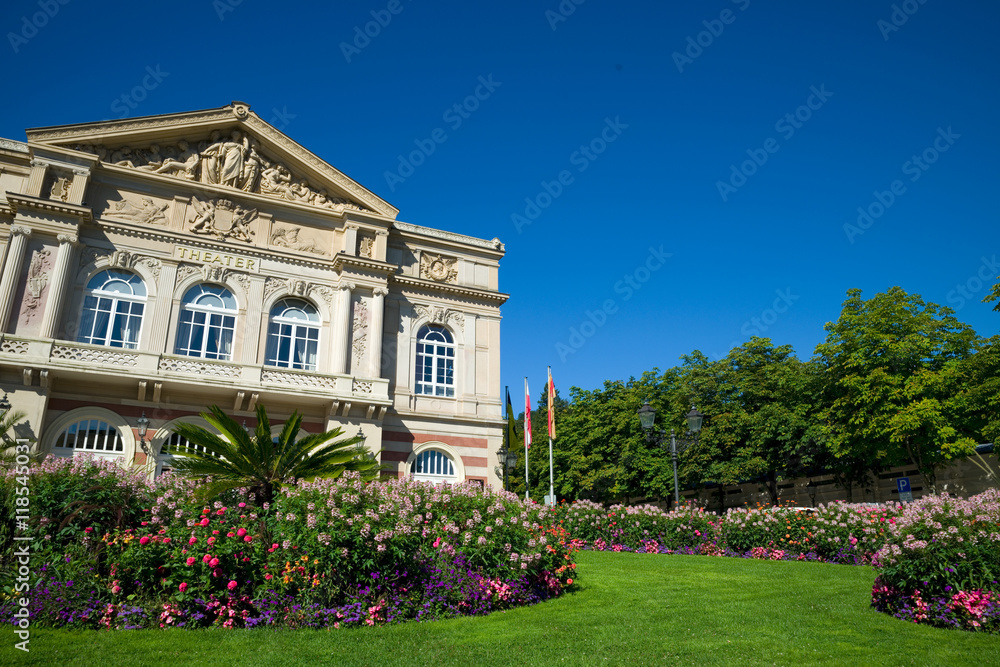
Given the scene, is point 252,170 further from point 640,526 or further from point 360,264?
point 640,526

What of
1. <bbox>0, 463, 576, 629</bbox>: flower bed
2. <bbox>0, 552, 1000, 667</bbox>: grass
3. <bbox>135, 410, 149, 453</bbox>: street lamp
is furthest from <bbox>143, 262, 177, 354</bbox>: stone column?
<bbox>0, 552, 1000, 667</bbox>: grass

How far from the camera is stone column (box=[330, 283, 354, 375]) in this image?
28469mm

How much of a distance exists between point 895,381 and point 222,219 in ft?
101

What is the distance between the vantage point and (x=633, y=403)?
158ft

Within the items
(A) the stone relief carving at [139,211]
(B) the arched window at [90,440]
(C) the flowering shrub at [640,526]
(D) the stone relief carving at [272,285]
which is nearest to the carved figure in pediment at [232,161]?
(A) the stone relief carving at [139,211]

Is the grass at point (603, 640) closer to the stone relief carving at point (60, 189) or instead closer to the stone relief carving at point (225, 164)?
the stone relief carving at point (60, 189)

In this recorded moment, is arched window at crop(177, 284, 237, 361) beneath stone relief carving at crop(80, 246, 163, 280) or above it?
beneath

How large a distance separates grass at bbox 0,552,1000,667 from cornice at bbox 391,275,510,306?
20666 millimetres

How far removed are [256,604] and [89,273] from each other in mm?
19743

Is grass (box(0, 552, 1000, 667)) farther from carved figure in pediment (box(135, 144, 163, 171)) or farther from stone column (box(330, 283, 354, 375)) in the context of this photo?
carved figure in pediment (box(135, 144, 163, 171))

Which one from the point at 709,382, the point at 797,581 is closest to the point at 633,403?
the point at 709,382

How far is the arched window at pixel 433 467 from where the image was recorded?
2995cm

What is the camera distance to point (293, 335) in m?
28.8

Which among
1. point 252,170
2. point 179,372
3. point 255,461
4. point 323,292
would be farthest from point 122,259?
point 255,461
